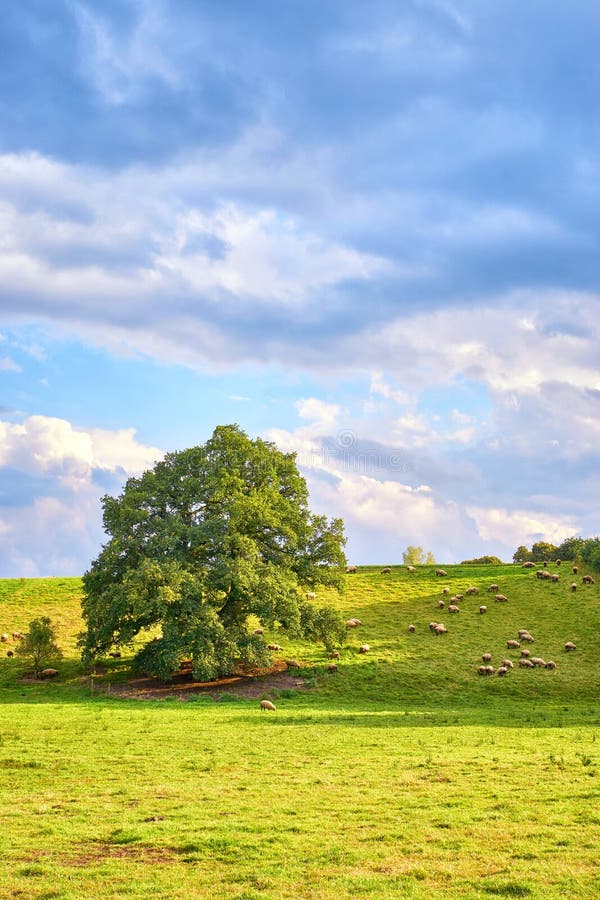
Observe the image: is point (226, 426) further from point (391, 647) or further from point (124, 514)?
point (391, 647)

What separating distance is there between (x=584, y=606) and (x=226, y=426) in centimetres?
3993

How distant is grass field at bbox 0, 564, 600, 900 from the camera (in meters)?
13.8

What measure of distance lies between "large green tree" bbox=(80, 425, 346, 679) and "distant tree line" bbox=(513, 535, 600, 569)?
39.5m

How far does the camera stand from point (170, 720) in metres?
35.3

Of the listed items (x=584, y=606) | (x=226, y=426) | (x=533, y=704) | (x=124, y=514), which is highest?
(x=226, y=426)

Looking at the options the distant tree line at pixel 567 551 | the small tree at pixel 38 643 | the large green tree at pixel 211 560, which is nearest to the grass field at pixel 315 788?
the small tree at pixel 38 643

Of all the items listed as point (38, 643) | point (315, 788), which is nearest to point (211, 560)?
point (38, 643)

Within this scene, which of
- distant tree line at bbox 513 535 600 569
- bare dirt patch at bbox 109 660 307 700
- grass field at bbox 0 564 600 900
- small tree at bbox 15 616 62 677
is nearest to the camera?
grass field at bbox 0 564 600 900

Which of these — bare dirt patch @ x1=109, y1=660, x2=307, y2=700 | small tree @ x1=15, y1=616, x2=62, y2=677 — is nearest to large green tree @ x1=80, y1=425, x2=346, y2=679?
bare dirt patch @ x1=109, y1=660, x2=307, y2=700

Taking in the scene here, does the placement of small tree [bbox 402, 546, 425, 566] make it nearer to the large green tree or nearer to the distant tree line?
the distant tree line

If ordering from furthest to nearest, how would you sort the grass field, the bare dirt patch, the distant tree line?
the distant tree line < the bare dirt patch < the grass field

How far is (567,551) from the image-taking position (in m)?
108

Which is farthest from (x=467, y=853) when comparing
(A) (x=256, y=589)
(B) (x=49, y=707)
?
(A) (x=256, y=589)

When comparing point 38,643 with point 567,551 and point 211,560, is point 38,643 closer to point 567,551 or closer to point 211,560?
point 211,560
